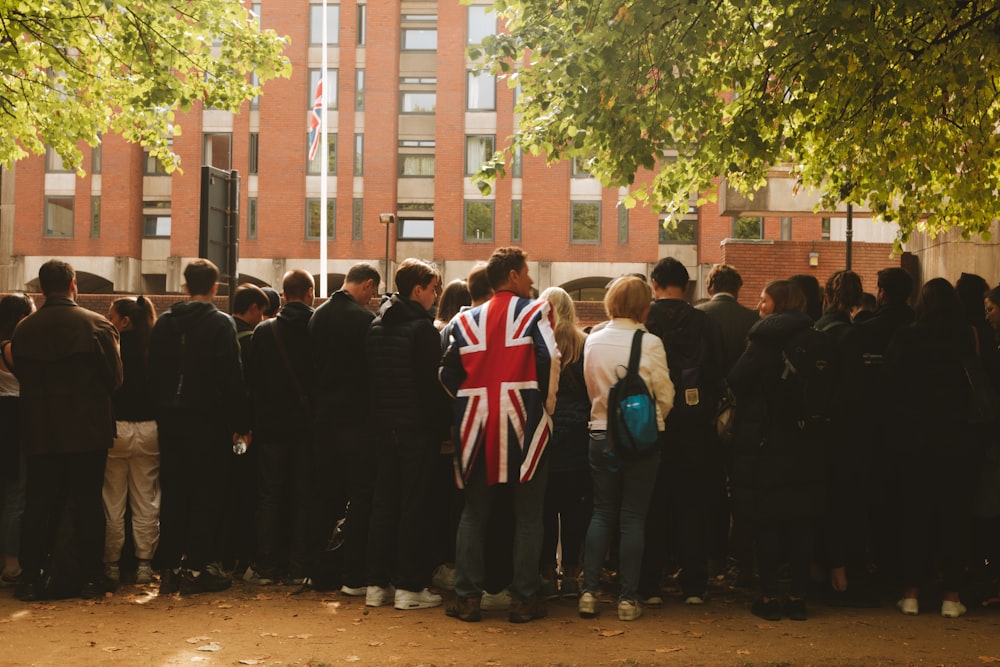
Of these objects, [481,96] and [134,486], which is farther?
[481,96]

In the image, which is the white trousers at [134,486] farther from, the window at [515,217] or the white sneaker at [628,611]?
the window at [515,217]

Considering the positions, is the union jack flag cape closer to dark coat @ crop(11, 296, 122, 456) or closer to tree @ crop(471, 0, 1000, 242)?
dark coat @ crop(11, 296, 122, 456)

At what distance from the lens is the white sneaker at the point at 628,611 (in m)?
6.42

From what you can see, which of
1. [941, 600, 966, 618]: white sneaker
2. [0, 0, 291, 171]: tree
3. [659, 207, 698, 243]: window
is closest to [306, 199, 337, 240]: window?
[659, 207, 698, 243]: window

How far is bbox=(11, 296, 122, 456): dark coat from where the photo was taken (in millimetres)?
6898

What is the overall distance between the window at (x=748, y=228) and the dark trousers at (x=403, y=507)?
41.3 meters

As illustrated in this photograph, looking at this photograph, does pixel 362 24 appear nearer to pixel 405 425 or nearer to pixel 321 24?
pixel 321 24

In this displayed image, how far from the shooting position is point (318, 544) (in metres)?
7.28

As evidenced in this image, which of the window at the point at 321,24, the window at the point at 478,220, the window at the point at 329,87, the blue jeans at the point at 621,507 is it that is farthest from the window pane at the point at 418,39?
the blue jeans at the point at 621,507

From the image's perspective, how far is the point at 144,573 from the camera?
7492 millimetres

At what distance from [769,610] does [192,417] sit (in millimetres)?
3965

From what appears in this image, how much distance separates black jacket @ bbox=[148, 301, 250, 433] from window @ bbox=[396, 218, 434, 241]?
4136 cm

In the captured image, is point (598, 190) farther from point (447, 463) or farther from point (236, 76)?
point (447, 463)

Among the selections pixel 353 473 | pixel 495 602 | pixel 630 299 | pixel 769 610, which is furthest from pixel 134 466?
pixel 769 610
